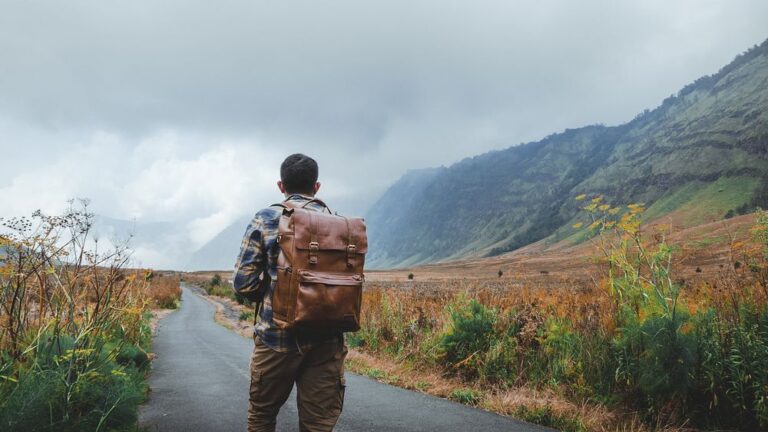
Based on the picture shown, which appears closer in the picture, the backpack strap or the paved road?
the backpack strap

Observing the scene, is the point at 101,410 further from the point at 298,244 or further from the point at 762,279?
the point at 762,279

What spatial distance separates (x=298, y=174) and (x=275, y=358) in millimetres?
1243

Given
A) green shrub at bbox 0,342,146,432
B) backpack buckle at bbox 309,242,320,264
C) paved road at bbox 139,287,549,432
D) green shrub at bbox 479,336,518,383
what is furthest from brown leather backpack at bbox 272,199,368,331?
green shrub at bbox 479,336,518,383

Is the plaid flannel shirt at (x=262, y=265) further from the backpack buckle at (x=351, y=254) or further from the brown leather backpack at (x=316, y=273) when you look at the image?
the backpack buckle at (x=351, y=254)

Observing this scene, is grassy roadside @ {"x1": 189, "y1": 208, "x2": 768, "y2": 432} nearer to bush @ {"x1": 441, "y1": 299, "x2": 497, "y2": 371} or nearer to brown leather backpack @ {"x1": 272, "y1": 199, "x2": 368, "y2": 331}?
bush @ {"x1": 441, "y1": 299, "x2": 497, "y2": 371}

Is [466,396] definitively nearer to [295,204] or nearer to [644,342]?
[644,342]

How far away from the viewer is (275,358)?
10.2ft

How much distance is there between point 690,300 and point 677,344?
4.96 feet

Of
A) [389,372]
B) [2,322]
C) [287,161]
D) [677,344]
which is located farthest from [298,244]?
[389,372]

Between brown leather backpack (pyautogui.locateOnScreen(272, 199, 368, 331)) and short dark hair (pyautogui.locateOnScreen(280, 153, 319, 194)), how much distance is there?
365mm

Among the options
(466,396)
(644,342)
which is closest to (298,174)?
(644,342)

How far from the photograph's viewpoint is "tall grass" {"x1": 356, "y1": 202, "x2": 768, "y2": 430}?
5.26m

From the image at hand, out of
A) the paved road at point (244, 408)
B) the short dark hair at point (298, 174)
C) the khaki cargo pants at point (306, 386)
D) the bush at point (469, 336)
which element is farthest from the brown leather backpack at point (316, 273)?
the bush at point (469, 336)

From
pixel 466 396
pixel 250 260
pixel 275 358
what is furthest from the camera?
pixel 466 396
